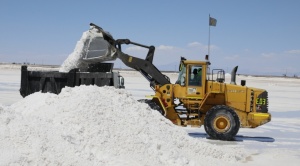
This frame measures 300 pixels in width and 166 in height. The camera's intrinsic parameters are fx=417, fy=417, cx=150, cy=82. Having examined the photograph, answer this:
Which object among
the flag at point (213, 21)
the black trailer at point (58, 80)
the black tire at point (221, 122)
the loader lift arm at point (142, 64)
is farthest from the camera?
the flag at point (213, 21)

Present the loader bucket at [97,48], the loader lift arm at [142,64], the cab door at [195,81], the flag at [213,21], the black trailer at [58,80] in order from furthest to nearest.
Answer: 1. the flag at [213,21]
2. the loader lift arm at [142,64]
3. the loader bucket at [97,48]
4. the cab door at [195,81]
5. the black trailer at [58,80]

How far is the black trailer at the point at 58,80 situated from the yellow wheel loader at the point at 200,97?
70 cm

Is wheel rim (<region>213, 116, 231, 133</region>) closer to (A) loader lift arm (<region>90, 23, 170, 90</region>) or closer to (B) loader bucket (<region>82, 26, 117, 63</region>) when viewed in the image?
(A) loader lift arm (<region>90, 23, 170, 90</region>)

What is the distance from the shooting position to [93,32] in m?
13.1

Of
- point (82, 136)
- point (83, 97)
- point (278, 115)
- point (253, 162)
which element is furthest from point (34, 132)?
point (278, 115)

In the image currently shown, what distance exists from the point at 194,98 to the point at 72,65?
13.1 feet

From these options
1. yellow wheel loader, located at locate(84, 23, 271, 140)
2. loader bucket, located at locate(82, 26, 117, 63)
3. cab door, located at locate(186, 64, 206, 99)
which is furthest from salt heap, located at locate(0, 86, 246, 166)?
A: cab door, located at locate(186, 64, 206, 99)

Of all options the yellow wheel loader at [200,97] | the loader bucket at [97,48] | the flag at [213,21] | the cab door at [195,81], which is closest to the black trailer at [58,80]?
the loader bucket at [97,48]

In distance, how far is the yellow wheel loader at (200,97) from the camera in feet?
40.9

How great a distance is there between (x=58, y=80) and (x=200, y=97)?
4.35 m

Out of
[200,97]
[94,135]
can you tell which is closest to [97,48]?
[200,97]

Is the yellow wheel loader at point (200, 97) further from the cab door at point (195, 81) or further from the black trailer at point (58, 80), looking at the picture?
the black trailer at point (58, 80)

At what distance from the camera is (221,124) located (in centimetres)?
1250

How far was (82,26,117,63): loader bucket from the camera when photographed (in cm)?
1298
